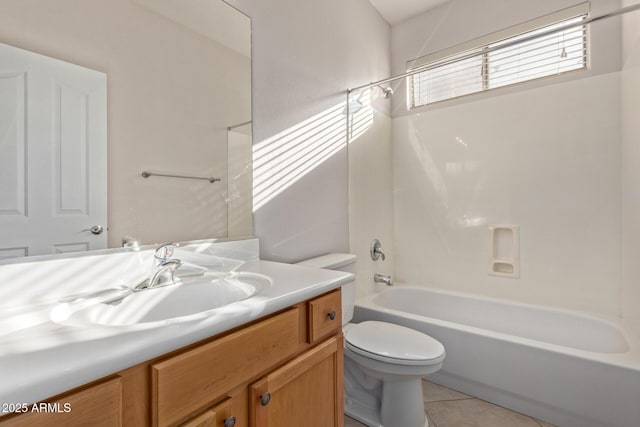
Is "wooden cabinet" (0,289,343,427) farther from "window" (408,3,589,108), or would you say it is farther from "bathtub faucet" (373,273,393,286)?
"window" (408,3,589,108)

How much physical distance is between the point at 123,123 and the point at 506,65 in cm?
255

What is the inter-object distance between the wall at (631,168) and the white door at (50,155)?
8.10 feet

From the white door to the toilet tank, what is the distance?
979 millimetres

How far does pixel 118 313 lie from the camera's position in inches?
31.1

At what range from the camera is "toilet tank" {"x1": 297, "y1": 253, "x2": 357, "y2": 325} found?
1.61m

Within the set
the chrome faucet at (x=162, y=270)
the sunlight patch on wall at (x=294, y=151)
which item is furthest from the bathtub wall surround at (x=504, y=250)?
the chrome faucet at (x=162, y=270)

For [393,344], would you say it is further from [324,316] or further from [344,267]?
[324,316]

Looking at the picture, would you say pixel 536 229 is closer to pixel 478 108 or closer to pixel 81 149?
pixel 478 108

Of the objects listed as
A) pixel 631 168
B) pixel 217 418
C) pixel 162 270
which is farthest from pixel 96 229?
pixel 631 168

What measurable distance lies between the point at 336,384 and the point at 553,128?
7.18 ft

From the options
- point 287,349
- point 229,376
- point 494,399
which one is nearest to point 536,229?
point 494,399

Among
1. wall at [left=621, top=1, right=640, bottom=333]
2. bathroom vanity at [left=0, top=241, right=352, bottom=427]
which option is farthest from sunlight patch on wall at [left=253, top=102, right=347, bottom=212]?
wall at [left=621, top=1, right=640, bottom=333]

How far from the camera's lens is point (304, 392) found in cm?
91

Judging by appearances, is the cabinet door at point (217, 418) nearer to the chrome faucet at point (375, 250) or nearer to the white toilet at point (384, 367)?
the white toilet at point (384, 367)
